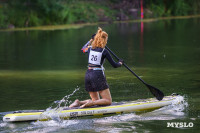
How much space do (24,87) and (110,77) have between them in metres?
2.81

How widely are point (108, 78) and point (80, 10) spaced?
105 feet

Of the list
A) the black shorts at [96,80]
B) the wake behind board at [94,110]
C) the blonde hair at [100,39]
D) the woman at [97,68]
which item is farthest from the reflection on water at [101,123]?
the blonde hair at [100,39]

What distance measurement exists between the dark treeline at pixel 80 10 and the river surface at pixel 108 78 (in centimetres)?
1192

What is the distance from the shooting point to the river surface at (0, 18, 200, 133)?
9.84m

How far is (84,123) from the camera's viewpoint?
989 cm

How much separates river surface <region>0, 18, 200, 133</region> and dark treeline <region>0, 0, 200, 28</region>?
469 inches

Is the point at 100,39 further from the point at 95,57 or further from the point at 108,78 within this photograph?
the point at 108,78

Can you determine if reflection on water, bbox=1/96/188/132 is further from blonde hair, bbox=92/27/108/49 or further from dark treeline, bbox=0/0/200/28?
dark treeline, bbox=0/0/200/28

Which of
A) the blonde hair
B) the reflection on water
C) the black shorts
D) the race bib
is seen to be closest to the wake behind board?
the reflection on water

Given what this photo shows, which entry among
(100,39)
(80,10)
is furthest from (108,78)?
(80,10)

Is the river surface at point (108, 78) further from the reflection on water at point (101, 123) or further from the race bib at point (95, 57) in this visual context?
the race bib at point (95, 57)

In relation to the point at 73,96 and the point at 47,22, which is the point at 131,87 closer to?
the point at 73,96

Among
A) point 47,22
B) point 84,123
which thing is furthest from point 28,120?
point 47,22

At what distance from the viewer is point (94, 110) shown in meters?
10.4
